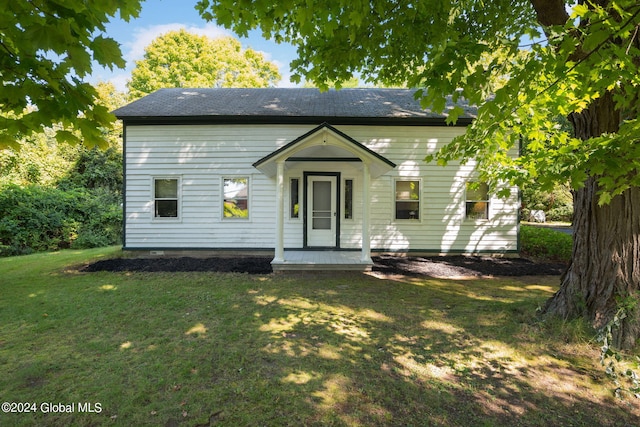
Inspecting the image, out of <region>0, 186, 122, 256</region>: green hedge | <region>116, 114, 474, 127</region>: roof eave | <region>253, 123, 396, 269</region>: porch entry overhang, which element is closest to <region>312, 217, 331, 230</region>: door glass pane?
<region>253, 123, 396, 269</region>: porch entry overhang

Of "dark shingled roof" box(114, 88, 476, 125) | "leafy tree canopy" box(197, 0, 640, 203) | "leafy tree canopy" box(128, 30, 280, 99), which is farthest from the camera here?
"leafy tree canopy" box(128, 30, 280, 99)

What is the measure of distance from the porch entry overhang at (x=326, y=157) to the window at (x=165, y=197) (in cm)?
371

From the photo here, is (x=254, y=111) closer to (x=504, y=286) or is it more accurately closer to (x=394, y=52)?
(x=394, y=52)

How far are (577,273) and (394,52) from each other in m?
4.59

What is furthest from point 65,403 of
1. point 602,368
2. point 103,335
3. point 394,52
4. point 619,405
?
point 394,52

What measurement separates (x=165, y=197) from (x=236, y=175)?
2512mm

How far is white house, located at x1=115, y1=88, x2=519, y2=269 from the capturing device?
10109 millimetres

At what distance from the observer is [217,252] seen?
33.4 ft

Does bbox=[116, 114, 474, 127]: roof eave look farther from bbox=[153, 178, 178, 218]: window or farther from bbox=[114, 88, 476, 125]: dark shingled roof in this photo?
bbox=[153, 178, 178, 218]: window

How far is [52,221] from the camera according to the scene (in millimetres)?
13234

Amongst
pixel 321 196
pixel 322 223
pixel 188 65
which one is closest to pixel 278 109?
pixel 321 196

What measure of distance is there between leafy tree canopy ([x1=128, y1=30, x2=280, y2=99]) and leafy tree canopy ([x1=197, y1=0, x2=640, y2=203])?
25677 millimetres

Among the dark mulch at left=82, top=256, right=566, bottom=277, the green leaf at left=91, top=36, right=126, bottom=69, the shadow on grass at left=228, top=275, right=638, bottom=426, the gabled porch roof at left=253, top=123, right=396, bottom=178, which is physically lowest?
the shadow on grass at left=228, top=275, right=638, bottom=426

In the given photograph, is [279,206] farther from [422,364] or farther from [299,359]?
[422,364]
